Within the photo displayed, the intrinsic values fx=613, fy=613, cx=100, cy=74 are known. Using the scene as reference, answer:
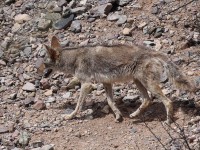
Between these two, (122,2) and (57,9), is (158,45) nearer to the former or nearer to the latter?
(122,2)

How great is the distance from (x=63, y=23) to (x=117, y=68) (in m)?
3.25

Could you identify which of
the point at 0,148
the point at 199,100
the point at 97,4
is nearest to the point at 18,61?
the point at 97,4

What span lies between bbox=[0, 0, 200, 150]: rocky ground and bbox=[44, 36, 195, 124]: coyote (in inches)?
14.1

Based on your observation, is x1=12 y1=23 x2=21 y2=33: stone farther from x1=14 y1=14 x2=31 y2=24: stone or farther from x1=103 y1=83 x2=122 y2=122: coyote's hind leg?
x1=103 y1=83 x2=122 y2=122: coyote's hind leg

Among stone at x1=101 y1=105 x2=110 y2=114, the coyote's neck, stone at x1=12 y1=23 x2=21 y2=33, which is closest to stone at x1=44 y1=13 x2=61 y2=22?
stone at x1=12 y1=23 x2=21 y2=33

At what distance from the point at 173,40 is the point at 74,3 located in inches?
104

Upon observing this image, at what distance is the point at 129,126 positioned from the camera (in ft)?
32.9

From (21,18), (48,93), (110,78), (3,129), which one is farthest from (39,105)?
(21,18)

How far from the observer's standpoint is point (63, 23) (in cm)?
1306

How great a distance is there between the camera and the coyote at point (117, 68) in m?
9.82

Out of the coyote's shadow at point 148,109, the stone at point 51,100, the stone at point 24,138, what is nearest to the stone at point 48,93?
the stone at point 51,100

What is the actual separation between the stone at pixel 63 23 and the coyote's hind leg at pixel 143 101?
127 inches

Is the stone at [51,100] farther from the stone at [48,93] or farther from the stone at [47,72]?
the stone at [47,72]

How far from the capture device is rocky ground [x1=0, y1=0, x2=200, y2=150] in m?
9.71
